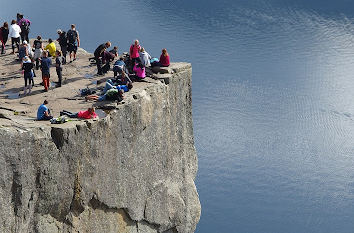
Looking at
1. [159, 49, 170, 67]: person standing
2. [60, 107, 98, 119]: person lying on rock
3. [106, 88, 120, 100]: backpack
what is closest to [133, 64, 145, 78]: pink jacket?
[159, 49, 170, 67]: person standing

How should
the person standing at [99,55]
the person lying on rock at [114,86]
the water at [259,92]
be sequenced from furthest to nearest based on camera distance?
the water at [259,92]
the person standing at [99,55]
the person lying on rock at [114,86]

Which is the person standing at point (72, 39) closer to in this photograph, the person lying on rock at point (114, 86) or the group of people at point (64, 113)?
the person lying on rock at point (114, 86)

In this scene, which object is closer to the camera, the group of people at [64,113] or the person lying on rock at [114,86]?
the group of people at [64,113]

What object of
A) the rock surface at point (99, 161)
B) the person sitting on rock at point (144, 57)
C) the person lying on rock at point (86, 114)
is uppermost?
the person sitting on rock at point (144, 57)

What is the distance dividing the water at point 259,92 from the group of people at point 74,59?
1230 centimetres

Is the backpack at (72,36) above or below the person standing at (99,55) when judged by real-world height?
above

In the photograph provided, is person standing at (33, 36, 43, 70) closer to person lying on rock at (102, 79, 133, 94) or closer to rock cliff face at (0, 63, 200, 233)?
person lying on rock at (102, 79, 133, 94)

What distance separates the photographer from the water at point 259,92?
37125 millimetres

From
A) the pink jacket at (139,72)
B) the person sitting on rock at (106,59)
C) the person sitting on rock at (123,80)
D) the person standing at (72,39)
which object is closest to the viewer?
the person sitting on rock at (123,80)

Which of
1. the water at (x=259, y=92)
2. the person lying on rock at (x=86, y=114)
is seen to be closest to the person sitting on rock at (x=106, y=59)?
the person lying on rock at (x=86, y=114)

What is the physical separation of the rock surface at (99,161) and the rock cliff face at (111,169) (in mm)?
27

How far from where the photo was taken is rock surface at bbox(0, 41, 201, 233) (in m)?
18.2

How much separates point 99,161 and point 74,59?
8115mm

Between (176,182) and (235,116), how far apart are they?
19886 millimetres
